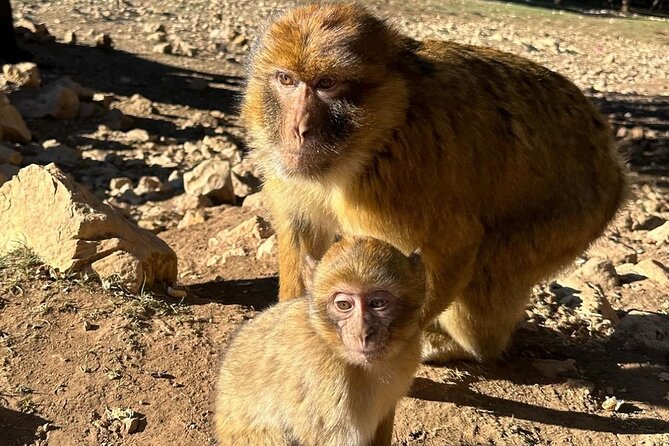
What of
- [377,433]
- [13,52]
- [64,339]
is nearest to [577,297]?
[377,433]

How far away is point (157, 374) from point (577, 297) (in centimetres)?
349

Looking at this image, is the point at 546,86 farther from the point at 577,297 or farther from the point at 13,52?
the point at 13,52

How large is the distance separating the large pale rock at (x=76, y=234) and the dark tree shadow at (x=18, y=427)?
4.08 feet

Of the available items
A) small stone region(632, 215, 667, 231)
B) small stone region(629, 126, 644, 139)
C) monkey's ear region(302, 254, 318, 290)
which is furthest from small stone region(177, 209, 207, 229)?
small stone region(629, 126, 644, 139)

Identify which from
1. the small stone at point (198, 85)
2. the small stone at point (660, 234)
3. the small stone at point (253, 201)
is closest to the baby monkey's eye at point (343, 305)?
the small stone at point (253, 201)

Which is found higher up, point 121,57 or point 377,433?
point 377,433

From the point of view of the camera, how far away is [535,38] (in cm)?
1845

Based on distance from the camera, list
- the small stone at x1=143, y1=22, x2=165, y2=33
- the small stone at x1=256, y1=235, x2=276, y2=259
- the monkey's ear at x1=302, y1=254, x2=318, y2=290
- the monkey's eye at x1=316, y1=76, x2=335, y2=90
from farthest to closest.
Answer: the small stone at x1=143, y1=22, x2=165, y2=33 → the small stone at x1=256, y1=235, x2=276, y2=259 → the monkey's eye at x1=316, y1=76, x2=335, y2=90 → the monkey's ear at x1=302, y1=254, x2=318, y2=290

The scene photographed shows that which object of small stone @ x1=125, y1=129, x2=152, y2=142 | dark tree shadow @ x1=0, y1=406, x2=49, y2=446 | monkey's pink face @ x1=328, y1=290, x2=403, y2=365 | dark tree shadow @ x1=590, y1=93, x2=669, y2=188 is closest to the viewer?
monkey's pink face @ x1=328, y1=290, x2=403, y2=365

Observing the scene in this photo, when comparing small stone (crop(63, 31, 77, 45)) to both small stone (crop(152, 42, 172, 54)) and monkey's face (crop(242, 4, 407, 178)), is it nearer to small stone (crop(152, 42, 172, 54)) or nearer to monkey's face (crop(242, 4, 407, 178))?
small stone (crop(152, 42, 172, 54))

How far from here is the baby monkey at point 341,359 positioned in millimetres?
3477

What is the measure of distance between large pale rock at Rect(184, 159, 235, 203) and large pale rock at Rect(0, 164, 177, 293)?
2.37 metres

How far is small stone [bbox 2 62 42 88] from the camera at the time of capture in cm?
1120

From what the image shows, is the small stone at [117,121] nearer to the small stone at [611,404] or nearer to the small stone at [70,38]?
the small stone at [70,38]
